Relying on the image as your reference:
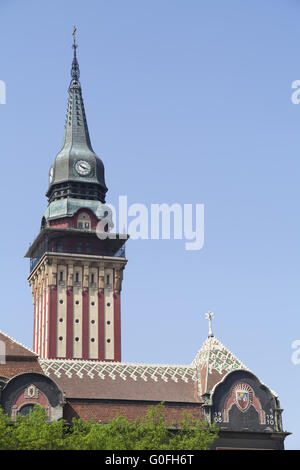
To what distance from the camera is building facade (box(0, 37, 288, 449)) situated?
289ft

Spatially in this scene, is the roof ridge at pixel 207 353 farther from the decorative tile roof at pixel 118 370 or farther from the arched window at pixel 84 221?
the arched window at pixel 84 221

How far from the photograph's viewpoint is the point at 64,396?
85.6 meters

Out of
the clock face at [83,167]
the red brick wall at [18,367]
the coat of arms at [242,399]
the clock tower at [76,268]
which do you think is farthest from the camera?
the clock face at [83,167]

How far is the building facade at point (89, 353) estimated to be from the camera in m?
88.0

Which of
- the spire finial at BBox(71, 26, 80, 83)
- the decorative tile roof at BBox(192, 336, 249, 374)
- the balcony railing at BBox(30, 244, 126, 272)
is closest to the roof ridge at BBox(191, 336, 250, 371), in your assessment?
the decorative tile roof at BBox(192, 336, 249, 374)

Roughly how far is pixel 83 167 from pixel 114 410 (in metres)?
48.8

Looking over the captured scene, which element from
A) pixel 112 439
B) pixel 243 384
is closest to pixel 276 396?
pixel 243 384

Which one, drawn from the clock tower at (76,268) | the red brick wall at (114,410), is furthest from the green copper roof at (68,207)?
the red brick wall at (114,410)

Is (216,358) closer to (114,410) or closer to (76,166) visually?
(114,410)

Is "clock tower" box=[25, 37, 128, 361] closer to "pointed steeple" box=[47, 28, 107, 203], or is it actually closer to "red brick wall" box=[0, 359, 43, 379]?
"pointed steeple" box=[47, 28, 107, 203]

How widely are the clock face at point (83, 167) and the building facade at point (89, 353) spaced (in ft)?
0.49

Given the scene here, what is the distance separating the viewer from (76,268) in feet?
393

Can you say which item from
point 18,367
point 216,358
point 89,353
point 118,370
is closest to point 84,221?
point 89,353

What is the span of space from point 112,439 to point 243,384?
29902 mm
